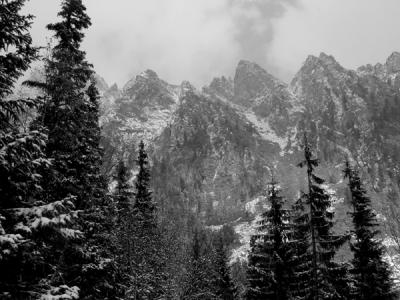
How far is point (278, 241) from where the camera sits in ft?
98.2

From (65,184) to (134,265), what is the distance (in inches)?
573

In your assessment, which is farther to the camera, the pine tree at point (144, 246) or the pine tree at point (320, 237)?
the pine tree at point (144, 246)

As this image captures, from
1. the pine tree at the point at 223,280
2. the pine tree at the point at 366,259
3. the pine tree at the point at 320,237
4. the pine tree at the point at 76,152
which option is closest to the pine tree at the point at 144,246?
the pine tree at the point at 76,152

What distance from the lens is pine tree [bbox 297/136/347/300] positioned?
28373 mm

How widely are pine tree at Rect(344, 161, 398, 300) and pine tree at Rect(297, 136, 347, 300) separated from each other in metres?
2.71

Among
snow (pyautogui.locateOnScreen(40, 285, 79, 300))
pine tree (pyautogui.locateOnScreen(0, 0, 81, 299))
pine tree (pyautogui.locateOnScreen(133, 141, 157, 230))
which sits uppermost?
pine tree (pyautogui.locateOnScreen(133, 141, 157, 230))

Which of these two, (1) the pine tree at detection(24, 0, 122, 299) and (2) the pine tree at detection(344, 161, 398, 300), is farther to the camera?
(2) the pine tree at detection(344, 161, 398, 300)

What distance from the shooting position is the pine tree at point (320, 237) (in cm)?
2837

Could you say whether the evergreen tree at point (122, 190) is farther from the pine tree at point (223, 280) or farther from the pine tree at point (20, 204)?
the pine tree at point (20, 204)

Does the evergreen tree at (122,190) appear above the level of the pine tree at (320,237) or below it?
above

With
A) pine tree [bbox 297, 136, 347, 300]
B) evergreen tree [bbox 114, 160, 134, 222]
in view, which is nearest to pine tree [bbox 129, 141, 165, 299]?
evergreen tree [bbox 114, 160, 134, 222]

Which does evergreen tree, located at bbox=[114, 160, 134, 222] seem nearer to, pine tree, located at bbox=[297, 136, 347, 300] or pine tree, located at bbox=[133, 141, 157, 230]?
pine tree, located at bbox=[133, 141, 157, 230]

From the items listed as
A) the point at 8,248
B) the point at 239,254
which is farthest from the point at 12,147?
the point at 239,254

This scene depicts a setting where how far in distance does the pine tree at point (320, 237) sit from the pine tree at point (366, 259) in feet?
8.90
